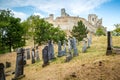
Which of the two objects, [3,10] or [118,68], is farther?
[3,10]

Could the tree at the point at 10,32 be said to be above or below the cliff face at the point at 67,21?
below

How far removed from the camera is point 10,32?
3869 cm

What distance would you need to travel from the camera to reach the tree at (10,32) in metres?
38.5

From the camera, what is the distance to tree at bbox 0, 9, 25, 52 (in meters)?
38.5

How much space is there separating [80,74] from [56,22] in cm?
8340

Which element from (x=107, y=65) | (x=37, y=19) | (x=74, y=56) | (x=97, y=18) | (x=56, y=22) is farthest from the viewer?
(x=97, y=18)

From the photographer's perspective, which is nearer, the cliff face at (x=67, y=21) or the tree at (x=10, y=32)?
the tree at (x=10, y=32)

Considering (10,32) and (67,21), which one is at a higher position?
(67,21)

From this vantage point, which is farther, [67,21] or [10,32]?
[67,21]

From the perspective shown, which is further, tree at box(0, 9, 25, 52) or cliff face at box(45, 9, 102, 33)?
cliff face at box(45, 9, 102, 33)

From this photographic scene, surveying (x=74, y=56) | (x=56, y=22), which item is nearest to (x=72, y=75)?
(x=74, y=56)

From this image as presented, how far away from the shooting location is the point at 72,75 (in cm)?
1141

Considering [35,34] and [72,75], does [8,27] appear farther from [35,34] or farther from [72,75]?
[72,75]

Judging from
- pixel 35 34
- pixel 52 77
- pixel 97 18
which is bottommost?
pixel 52 77
